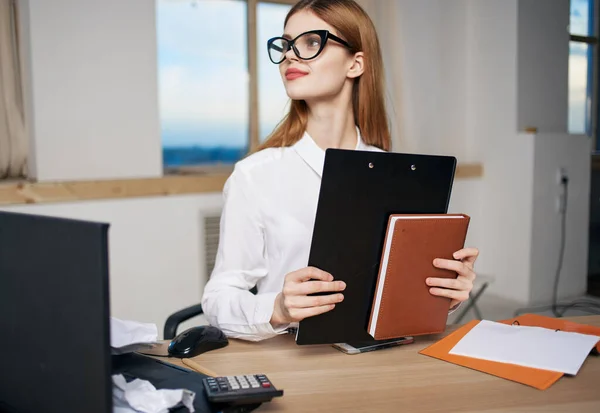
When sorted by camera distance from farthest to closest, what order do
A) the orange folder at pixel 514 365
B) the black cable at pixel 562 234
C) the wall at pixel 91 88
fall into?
1. the black cable at pixel 562 234
2. the wall at pixel 91 88
3. the orange folder at pixel 514 365

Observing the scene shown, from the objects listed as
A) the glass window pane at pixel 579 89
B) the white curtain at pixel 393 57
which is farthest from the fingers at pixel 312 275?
the glass window pane at pixel 579 89

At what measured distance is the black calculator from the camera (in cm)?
83

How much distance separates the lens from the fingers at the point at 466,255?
43.9 inches

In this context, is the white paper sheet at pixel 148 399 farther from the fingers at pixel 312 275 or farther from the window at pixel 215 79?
the window at pixel 215 79

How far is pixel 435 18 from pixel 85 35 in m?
2.35

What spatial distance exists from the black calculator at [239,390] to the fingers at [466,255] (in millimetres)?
458

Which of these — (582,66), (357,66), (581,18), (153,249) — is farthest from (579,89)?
(357,66)

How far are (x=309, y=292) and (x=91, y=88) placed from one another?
218cm

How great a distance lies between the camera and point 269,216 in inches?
58.9

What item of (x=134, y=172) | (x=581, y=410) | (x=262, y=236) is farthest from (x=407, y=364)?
(x=134, y=172)

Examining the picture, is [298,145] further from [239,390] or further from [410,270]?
[239,390]

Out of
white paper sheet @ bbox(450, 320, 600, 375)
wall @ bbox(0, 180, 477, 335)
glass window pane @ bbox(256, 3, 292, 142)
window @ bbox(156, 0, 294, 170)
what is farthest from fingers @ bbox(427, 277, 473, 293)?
glass window pane @ bbox(256, 3, 292, 142)

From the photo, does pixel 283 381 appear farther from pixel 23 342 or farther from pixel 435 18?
pixel 435 18

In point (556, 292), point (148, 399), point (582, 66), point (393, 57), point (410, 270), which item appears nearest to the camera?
point (148, 399)
